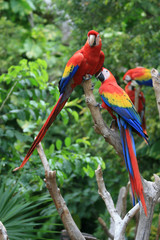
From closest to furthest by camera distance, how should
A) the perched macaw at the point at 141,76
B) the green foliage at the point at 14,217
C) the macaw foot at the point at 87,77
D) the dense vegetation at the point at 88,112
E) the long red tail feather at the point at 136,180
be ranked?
the long red tail feather at the point at 136,180, the macaw foot at the point at 87,77, the green foliage at the point at 14,217, the dense vegetation at the point at 88,112, the perched macaw at the point at 141,76

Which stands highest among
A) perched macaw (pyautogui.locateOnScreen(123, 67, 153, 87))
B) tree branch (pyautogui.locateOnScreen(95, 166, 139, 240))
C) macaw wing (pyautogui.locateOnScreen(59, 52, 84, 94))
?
macaw wing (pyautogui.locateOnScreen(59, 52, 84, 94))

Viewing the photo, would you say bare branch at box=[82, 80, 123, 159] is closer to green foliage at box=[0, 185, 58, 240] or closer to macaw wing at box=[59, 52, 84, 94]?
macaw wing at box=[59, 52, 84, 94]

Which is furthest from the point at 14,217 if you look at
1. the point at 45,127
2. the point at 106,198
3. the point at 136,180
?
the point at 136,180

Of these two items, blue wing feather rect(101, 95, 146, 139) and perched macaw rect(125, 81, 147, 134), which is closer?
blue wing feather rect(101, 95, 146, 139)

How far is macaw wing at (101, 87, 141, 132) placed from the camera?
1.11 m

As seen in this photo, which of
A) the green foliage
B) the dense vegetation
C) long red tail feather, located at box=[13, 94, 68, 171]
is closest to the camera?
long red tail feather, located at box=[13, 94, 68, 171]

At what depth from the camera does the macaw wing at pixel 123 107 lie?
43.5 inches

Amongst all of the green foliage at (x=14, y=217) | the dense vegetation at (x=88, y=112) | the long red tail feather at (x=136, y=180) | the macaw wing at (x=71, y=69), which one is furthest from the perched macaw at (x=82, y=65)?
the green foliage at (x=14, y=217)

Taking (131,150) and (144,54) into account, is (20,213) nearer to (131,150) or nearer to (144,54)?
(131,150)

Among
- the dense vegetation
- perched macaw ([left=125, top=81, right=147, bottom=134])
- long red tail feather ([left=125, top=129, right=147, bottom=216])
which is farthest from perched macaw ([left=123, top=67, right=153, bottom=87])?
long red tail feather ([left=125, top=129, right=147, bottom=216])

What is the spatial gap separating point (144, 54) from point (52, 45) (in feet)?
6.22

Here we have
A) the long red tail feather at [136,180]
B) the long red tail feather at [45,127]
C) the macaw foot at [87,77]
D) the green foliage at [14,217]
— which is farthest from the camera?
the green foliage at [14,217]

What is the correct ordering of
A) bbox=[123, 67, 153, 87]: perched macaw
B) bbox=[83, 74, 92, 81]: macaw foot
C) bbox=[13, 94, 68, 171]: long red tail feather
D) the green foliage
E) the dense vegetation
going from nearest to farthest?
bbox=[13, 94, 68, 171]: long red tail feather, bbox=[83, 74, 92, 81]: macaw foot, the green foliage, the dense vegetation, bbox=[123, 67, 153, 87]: perched macaw

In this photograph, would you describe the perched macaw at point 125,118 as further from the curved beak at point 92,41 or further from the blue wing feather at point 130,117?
the curved beak at point 92,41
